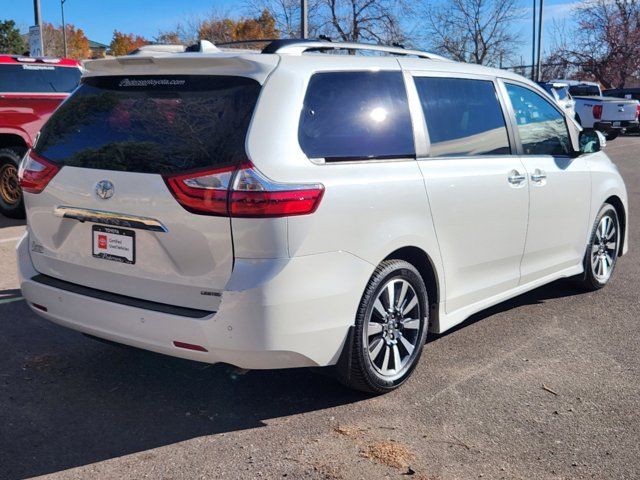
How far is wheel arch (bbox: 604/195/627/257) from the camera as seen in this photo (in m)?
6.38

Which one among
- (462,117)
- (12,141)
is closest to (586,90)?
(12,141)

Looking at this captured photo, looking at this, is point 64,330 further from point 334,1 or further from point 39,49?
point 334,1

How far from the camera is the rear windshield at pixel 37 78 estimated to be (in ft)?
31.1

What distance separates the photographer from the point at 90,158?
3.80m

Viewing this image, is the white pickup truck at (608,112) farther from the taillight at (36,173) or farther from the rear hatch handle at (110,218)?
the rear hatch handle at (110,218)

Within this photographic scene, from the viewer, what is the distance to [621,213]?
21.5 ft

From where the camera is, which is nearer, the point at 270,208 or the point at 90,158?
the point at 270,208

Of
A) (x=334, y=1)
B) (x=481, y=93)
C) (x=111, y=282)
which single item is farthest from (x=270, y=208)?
(x=334, y=1)

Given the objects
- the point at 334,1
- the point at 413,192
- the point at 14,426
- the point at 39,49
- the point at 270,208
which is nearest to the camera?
the point at 270,208

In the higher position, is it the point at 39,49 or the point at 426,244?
the point at 39,49

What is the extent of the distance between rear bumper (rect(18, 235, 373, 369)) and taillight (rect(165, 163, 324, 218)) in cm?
23

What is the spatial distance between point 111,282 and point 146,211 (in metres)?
0.47

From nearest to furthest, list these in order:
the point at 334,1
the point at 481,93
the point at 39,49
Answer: the point at 481,93, the point at 39,49, the point at 334,1

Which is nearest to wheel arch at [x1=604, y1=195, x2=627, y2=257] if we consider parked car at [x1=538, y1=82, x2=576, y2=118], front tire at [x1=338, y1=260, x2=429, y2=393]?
front tire at [x1=338, y1=260, x2=429, y2=393]
